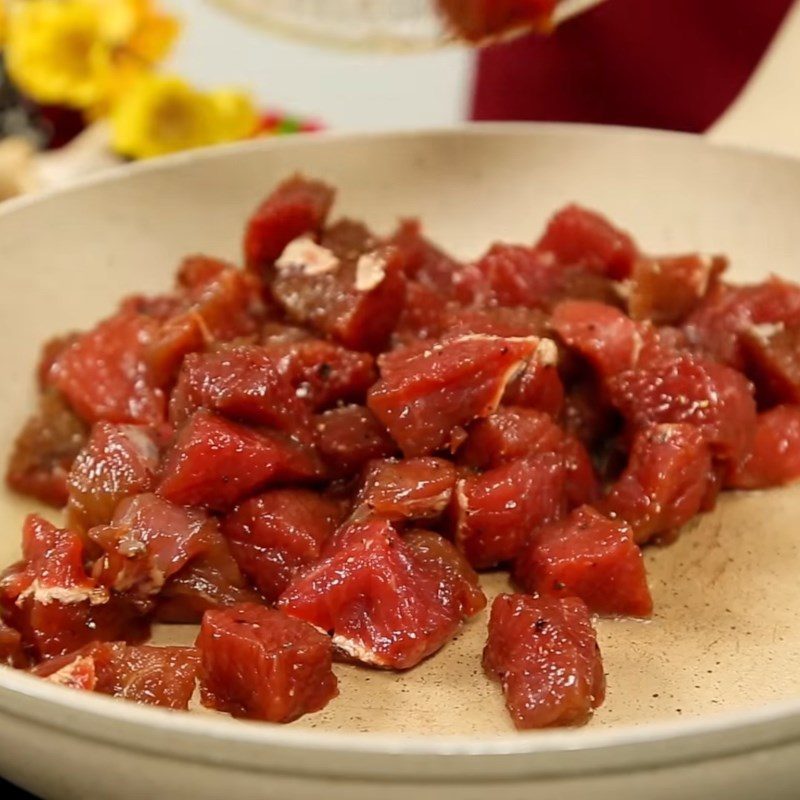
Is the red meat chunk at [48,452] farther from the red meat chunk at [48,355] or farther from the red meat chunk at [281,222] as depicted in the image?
the red meat chunk at [281,222]

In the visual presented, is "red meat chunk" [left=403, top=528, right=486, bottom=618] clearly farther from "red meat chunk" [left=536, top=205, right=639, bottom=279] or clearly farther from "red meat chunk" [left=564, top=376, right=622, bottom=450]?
"red meat chunk" [left=536, top=205, right=639, bottom=279]

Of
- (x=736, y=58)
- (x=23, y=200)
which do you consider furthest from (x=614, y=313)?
(x=736, y=58)

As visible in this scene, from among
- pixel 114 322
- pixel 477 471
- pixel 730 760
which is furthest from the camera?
pixel 114 322

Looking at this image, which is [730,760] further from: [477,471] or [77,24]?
[77,24]

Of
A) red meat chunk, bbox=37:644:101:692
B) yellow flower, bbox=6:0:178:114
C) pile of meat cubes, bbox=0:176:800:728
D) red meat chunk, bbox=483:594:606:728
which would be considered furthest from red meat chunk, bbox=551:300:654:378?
yellow flower, bbox=6:0:178:114

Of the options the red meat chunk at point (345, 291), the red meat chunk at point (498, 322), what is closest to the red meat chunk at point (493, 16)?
the red meat chunk at point (345, 291)

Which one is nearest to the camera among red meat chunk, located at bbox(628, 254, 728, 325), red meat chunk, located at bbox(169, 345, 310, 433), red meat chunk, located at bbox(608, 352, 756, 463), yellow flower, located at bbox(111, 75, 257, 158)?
red meat chunk, located at bbox(169, 345, 310, 433)

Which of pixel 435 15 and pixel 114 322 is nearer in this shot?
pixel 114 322

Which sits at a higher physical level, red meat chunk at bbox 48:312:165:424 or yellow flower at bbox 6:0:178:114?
yellow flower at bbox 6:0:178:114
